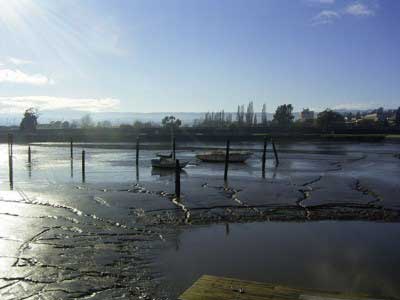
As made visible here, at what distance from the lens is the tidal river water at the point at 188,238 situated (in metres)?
13.5

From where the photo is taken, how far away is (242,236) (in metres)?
18.5

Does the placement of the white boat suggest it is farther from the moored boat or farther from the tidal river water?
the tidal river water

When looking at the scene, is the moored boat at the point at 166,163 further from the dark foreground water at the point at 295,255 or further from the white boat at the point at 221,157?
the dark foreground water at the point at 295,255

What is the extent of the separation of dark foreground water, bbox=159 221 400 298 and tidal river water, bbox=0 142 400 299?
33 mm

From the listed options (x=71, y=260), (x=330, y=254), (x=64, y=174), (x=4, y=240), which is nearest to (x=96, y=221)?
(x=4, y=240)

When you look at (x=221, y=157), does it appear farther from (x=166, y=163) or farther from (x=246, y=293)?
(x=246, y=293)

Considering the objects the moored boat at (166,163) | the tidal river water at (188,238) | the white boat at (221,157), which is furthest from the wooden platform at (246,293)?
the white boat at (221,157)

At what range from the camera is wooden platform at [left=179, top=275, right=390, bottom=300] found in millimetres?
9137

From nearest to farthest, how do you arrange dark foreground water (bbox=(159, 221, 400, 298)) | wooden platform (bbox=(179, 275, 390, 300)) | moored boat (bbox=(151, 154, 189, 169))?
wooden platform (bbox=(179, 275, 390, 300)), dark foreground water (bbox=(159, 221, 400, 298)), moored boat (bbox=(151, 154, 189, 169))

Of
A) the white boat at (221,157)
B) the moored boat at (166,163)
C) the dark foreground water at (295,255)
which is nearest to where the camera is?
the dark foreground water at (295,255)

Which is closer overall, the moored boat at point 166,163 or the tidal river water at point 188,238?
the tidal river water at point 188,238

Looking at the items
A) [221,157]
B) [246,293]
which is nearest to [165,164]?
[221,157]

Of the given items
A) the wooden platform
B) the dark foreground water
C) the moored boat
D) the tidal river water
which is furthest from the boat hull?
the wooden platform

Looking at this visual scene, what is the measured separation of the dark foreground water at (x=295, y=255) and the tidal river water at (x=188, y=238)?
0.03 meters
